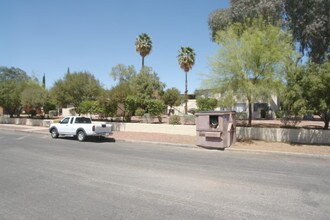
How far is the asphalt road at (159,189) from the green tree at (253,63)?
683cm

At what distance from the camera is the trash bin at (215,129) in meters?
17.7

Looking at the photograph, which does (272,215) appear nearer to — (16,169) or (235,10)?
(16,169)

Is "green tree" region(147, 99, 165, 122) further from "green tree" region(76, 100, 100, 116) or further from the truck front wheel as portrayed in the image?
the truck front wheel

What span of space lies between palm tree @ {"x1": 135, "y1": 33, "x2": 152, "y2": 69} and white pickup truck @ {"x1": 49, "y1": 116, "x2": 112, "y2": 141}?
113ft

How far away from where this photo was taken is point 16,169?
1052 cm

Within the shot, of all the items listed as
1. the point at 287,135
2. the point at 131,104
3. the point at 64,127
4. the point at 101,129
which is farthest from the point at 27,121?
the point at 287,135

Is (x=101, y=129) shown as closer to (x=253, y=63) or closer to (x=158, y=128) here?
(x=158, y=128)

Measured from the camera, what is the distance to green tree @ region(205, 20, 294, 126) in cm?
1862

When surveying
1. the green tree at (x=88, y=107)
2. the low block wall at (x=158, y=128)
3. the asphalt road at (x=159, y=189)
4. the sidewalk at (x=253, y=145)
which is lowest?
the asphalt road at (x=159, y=189)

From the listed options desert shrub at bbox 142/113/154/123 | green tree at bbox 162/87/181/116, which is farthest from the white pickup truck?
green tree at bbox 162/87/181/116

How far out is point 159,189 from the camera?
7.97 meters

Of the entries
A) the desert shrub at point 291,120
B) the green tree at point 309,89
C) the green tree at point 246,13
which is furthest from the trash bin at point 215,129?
the green tree at point 246,13

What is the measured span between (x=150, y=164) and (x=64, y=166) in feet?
10.1

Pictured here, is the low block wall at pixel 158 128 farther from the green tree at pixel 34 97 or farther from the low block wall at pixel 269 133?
the green tree at pixel 34 97
